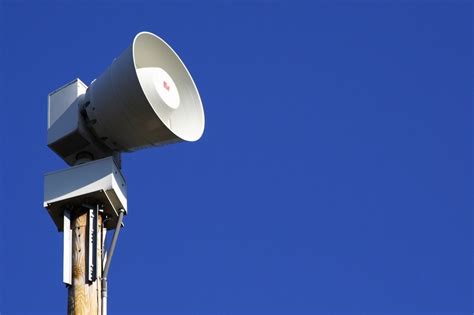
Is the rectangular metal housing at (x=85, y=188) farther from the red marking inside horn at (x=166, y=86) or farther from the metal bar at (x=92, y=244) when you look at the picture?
the red marking inside horn at (x=166, y=86)

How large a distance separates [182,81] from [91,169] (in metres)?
1.75

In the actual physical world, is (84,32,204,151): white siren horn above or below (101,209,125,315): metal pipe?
above

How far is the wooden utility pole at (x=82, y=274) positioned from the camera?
11539 mm

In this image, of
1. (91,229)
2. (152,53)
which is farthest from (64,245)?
(152,53)

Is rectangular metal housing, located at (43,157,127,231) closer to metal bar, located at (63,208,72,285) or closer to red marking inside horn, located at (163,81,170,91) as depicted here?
metal bar, located at (63,208,72,285)

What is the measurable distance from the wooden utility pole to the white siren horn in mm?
1008

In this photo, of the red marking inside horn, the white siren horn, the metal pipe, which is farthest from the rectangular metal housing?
the red marking inside horn

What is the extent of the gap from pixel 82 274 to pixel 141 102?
1.97 meters

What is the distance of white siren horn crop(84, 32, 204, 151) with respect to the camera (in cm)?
1223

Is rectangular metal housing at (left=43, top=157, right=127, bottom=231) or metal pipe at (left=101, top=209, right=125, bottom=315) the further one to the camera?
rectangular metal housing at (left=43, top=157, right=127, bottom=231)

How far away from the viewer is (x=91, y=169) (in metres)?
12.3

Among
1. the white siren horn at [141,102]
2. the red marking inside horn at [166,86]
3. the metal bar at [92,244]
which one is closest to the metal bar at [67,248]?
the metal bar at [92,244]

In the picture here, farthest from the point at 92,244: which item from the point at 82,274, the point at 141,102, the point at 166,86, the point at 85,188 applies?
the point at 166,86

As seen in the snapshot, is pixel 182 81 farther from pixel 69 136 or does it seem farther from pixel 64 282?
pixel 64 282
